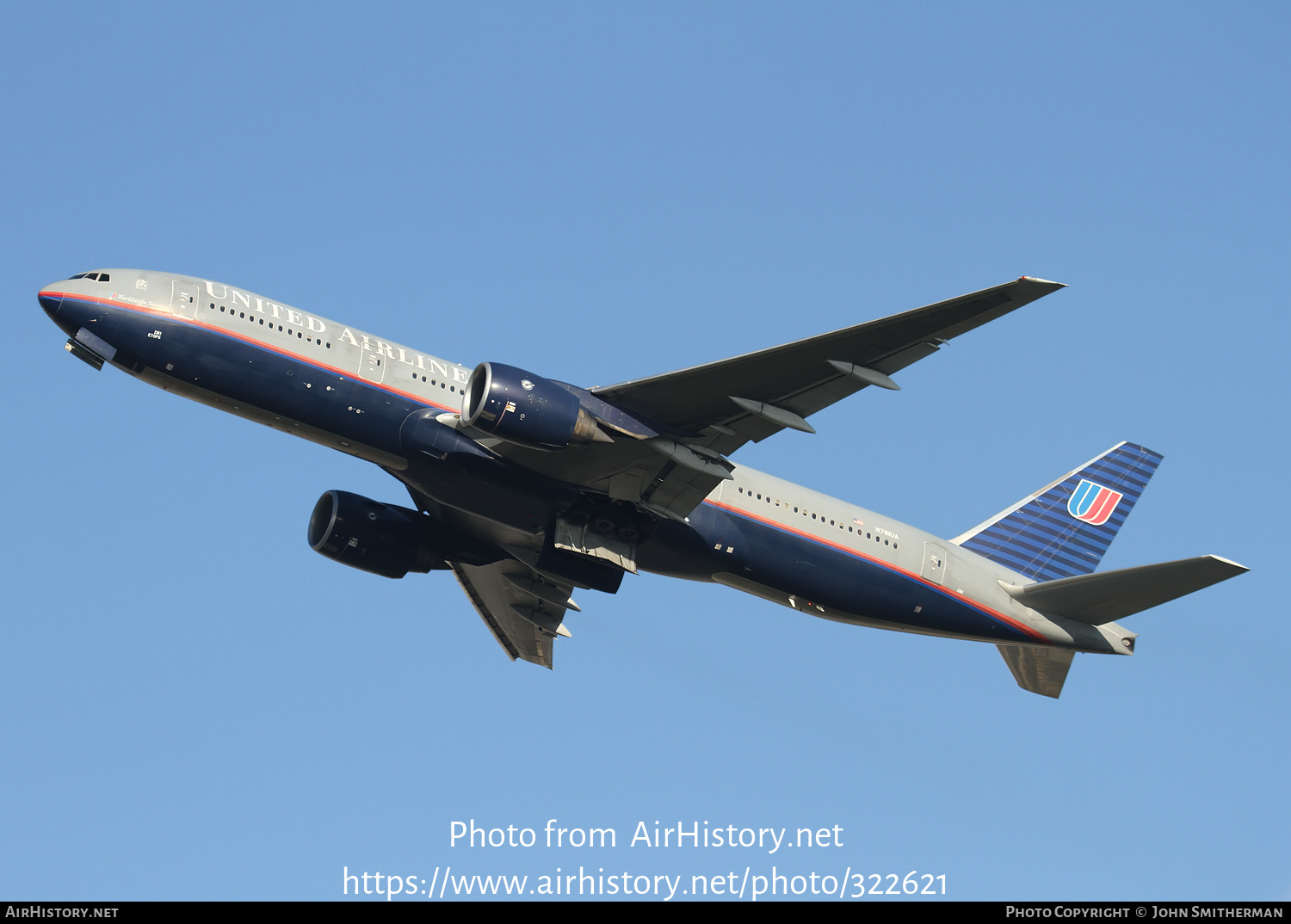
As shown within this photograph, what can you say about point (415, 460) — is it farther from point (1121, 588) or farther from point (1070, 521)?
point (1070, 521)

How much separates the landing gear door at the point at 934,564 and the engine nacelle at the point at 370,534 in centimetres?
1340

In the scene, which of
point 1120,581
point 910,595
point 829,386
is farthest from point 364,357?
point 1120,581

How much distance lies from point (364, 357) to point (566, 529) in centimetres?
632

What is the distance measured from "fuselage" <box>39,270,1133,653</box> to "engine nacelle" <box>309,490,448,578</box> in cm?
149

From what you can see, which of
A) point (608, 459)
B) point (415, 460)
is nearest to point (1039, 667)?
point (608, 459)

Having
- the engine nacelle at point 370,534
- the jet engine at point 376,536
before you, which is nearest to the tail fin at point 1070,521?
the jet engine at point 376,536

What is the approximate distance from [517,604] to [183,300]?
14.6m

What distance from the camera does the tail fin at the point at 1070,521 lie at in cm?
3828

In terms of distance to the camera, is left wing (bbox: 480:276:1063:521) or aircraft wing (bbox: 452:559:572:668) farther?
aircraft wing (bbox: 452:559:572:668)

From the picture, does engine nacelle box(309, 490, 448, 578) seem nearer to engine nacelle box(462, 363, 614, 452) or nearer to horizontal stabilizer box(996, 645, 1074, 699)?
engine nacelle box(462, 363, 614, 452)

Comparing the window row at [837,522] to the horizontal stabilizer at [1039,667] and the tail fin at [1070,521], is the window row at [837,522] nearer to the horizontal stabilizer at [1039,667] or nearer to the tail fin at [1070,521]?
the tail fin at [1070,521]

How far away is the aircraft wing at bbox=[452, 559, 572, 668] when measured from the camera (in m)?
39.0

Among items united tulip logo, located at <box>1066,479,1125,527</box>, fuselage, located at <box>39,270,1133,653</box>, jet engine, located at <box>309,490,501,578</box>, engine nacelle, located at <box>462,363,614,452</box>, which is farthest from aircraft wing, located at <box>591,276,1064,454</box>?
united tulip logo, located at <box>1066,479,1125,527</box>

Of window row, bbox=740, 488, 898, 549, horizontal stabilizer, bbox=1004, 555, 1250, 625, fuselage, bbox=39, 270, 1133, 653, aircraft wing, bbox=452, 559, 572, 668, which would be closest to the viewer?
fuselage, bbox=39, 270, 1133, 653
